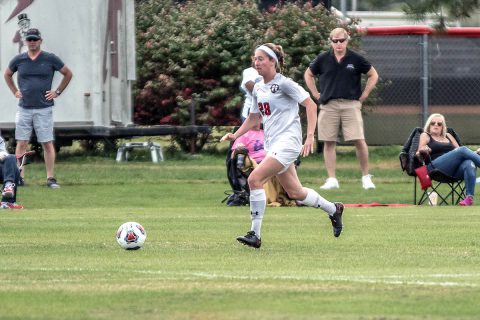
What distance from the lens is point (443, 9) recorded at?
7.60 m

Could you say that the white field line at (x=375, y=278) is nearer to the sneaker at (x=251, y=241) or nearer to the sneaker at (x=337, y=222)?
the sneaker at (x=251, y=241)

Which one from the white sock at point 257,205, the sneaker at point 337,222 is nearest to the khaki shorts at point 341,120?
the sneaker at point 337,222

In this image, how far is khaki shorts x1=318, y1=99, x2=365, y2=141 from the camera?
21953mm

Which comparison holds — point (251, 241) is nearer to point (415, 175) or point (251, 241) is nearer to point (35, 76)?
point (415, 175)

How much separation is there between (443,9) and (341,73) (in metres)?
14.2

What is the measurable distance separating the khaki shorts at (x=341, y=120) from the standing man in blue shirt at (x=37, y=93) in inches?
145

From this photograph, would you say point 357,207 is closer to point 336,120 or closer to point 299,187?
point 336,120

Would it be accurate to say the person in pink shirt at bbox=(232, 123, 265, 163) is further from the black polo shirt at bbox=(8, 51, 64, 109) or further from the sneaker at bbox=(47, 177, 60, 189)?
the black polo shirt at bbox=(8, 51, 64, 109)

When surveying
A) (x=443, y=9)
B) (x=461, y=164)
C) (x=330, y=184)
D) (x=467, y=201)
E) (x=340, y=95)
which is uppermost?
(x=443, y=9)

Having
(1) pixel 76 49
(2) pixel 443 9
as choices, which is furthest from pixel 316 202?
(1) pixel 76 49

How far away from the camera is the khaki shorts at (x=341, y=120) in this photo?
21953 mm

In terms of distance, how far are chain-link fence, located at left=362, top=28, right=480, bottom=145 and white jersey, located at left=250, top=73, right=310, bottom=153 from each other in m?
15.6

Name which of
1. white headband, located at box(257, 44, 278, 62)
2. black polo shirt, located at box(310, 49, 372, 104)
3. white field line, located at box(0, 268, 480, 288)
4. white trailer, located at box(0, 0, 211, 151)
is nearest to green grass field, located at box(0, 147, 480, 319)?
white field line, located at box(0, 268, 480, 288)

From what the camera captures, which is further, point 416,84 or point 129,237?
point 416,84
